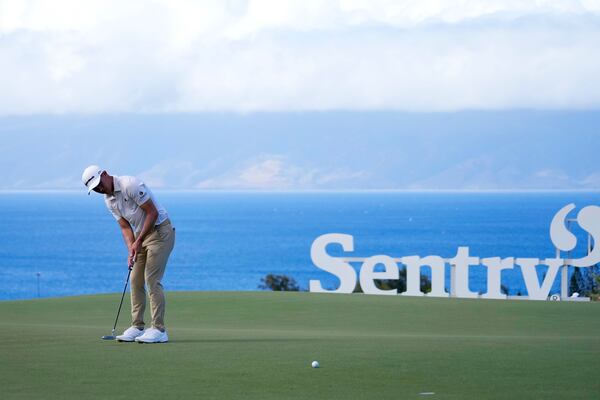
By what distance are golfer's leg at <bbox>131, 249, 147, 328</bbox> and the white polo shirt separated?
262 mm

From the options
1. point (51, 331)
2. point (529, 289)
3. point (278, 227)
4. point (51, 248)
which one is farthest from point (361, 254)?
point (51, 331)

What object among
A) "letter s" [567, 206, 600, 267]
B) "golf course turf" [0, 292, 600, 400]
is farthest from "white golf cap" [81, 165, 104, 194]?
"letter s" [567, 206, 600, 267]

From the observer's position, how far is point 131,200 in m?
11.0

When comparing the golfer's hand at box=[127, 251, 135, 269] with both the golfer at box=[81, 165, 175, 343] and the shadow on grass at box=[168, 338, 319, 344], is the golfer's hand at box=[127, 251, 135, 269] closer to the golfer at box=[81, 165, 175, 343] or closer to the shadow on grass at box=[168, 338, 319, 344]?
the golfer at box=[81, 165, 175, 343]

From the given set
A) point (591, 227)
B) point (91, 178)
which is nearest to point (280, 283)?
point (591, 227)

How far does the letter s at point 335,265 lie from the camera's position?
73.5 ft

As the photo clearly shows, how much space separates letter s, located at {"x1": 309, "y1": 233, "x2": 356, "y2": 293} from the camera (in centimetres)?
2241

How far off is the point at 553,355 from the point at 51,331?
5399 mm

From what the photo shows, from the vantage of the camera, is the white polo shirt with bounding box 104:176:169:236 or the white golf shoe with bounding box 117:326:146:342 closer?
the white polo shirt with bounding box 104:176:169:236

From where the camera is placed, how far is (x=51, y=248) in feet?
475

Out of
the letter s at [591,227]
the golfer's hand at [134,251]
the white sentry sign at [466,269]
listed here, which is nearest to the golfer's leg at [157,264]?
the golfer's hand at [134,251]

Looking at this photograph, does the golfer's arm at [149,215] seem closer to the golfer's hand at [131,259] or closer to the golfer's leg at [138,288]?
the golfer's hand at [131,259]

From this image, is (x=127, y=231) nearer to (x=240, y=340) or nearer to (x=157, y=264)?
(x=157, y=264)

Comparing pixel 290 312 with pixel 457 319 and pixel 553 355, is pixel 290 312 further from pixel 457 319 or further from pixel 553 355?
pixel 553 355
